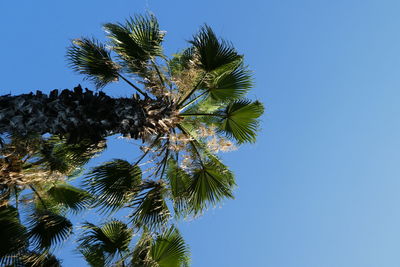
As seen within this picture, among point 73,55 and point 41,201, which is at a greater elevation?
point 73,55

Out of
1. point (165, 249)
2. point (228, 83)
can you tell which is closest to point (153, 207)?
point (165, 249)

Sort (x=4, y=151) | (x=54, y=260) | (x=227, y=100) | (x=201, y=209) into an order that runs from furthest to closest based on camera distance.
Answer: (x=227, y=100)
(x=201, y=209)
(x=54, y=260)
(x=4, y=151)

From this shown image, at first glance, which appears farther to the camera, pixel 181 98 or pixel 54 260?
pixel 181 98

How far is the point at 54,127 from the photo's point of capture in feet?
22.2

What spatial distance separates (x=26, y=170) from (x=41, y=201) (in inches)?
48.1

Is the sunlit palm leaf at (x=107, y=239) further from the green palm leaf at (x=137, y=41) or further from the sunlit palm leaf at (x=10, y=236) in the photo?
the green palm leaf at (x=137, y=41)

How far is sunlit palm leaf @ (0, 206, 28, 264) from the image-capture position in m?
7.33

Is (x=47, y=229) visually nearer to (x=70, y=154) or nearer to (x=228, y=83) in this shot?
(x=70, y=154)

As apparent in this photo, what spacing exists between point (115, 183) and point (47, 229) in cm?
141

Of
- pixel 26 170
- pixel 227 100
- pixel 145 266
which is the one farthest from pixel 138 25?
pixel 145 266

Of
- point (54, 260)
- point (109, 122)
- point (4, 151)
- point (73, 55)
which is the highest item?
point (73, 55)

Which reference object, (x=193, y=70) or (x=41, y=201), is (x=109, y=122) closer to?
(x=193, y=70)

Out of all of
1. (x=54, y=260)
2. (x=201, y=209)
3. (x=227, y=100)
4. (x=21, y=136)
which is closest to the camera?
(x=21, y=136)

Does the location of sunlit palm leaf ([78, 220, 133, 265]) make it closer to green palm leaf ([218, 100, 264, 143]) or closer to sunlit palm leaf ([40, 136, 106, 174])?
sunlit palm leaf ([40, 136, 106, 174])
